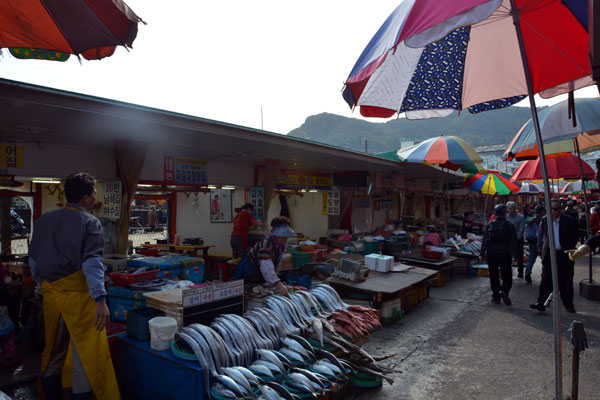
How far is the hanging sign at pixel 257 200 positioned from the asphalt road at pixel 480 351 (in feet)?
16.4

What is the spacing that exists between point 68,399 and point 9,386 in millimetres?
1657

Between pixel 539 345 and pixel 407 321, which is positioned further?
pixel 407 321

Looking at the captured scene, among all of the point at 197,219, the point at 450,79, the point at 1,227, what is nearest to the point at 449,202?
the point at 197,219

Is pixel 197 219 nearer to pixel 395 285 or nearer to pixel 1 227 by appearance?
pixel 1 227

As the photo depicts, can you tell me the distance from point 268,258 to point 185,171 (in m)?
5.07

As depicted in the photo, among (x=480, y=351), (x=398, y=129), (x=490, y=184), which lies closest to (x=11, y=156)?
(x=480, y=351)

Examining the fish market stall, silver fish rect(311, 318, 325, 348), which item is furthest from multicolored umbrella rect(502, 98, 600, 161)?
silver fish rect(311, 318, 325, 348)

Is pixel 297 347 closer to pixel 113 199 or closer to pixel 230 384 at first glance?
pixel 230 384

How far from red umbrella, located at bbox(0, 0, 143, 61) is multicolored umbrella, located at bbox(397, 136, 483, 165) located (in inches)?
321

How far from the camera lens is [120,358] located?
3691 mm

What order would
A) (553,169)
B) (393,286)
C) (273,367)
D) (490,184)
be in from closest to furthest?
(273,367) → (393,286) → (553,169) → (490,184)

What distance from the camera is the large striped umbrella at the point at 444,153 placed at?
30.6ft

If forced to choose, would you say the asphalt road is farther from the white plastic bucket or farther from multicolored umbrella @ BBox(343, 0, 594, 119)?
multicolored umbrella @ BBox(343, 0, 594, 119)

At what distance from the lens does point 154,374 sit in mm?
3305
